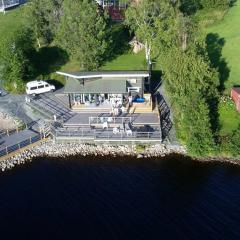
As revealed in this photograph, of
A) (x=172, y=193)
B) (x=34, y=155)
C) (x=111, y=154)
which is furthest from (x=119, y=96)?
(x=172, y=193)

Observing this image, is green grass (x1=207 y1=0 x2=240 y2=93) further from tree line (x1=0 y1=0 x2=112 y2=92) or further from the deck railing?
tree line (x1=0 y1=0 x2=112 y2=92)

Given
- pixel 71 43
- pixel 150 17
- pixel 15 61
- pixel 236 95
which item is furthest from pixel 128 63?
pixel 236 95

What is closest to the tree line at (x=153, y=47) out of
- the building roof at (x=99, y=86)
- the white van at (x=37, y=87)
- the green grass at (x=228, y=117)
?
the green grass at (x=228, y=117)

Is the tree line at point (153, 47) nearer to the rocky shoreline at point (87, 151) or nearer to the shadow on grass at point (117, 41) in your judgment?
the shadow on grass at point (117, 41)

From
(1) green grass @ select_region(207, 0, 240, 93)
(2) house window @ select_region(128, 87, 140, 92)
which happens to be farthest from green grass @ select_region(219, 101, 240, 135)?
(2) house window @ select_region(128, 87, 140, 92)

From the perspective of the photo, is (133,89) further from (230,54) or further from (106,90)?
(230,54)

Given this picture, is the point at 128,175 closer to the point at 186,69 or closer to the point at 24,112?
the point at 186,69

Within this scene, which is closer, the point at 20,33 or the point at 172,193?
the point at 172,193
